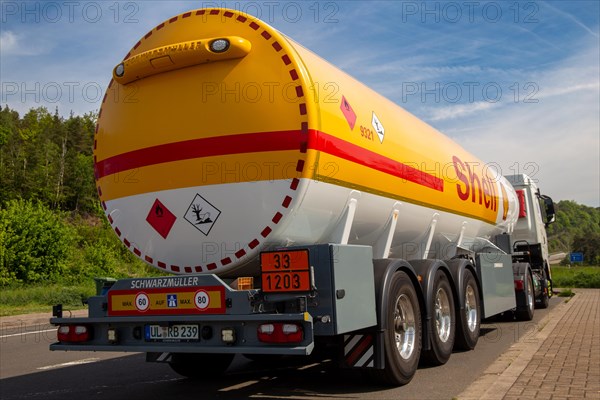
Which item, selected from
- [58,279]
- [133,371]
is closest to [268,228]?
[133,371]

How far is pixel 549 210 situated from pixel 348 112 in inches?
493

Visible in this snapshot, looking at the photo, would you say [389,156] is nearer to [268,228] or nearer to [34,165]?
[268,228]

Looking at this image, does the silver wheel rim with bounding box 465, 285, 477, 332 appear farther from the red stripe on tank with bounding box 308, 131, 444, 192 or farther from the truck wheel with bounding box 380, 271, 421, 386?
the truck wheel with bounding box 380, 271, 421, 386

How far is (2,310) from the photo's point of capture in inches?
824

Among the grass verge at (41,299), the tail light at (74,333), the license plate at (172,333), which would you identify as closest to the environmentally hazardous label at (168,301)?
the license plate at (172,333)

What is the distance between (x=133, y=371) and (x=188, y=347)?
11.2ft

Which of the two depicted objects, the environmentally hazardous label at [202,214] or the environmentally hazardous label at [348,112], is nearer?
the environmentally hazardous label at [202,214]

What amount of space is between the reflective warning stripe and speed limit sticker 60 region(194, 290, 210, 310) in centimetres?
138

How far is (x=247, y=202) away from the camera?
5164 millimetres

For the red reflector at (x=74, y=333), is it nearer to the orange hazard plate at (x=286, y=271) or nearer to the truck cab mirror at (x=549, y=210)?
the orange hazard plate at (x=286, y=271)

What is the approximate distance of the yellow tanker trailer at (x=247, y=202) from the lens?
4.97 metres

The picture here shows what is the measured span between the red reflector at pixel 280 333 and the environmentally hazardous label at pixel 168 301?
0.43 metres

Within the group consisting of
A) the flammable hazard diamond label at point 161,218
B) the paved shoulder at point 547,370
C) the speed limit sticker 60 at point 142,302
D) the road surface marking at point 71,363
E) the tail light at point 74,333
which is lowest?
the road surface marking at point 71,363

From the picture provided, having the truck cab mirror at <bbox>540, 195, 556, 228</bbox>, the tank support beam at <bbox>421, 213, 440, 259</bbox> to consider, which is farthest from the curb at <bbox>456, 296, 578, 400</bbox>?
the truck cab mirror at <bbox>540, 195, 556, 228</bbox>
